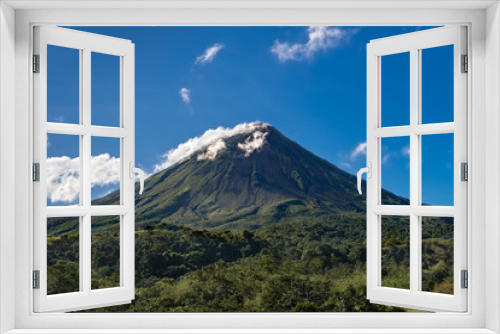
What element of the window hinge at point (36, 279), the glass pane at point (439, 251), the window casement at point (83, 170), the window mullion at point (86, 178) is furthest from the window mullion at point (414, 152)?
the glass pane at point (439, 251)

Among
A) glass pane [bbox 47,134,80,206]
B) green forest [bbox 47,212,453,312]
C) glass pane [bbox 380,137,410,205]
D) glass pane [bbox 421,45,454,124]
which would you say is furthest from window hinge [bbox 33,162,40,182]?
glass pane [bbox 380,137,410,205]

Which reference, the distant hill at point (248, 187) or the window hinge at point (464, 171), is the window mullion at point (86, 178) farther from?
the distant hill at point (248, 187)

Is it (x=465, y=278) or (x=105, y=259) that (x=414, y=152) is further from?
(x=105, y=259)

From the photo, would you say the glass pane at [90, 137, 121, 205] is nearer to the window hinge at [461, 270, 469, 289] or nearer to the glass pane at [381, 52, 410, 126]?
the glass pane at [381, 52, 410, 126]

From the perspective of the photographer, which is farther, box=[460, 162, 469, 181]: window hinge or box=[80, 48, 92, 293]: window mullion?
box=[80, 48, 92, 293]: window mullion

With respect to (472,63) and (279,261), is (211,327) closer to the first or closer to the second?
(472,63)

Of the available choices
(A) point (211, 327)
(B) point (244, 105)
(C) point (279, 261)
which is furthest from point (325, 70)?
(A) point (211, 327)

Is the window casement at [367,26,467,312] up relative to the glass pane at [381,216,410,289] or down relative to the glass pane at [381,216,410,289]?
up
